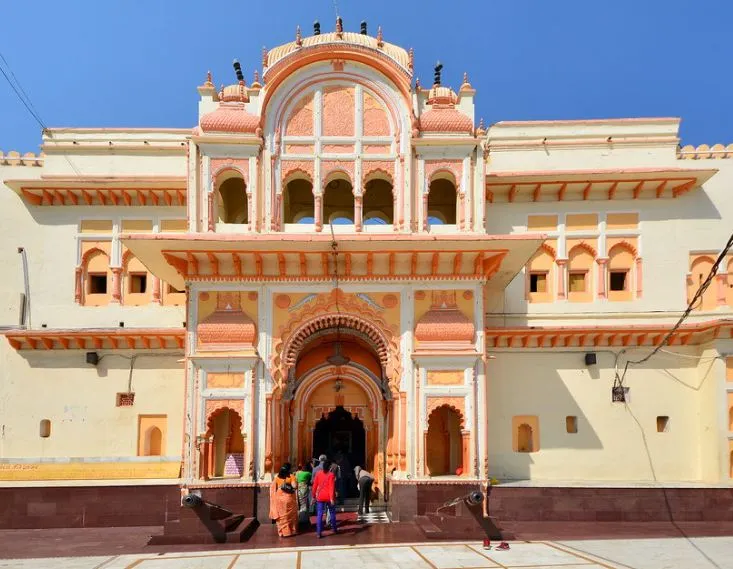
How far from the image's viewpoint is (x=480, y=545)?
33.1ft

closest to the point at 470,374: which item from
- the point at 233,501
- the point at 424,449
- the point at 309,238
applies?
the point at 424,449

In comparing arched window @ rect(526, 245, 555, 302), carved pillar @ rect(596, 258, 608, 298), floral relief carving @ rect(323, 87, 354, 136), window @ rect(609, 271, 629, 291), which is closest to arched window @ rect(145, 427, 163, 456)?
floral relief carving @ rect(323, 87, 354, 136)

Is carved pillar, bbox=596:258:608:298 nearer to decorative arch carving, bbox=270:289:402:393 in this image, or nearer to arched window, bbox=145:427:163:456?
decorative arch carving, bbox=270:289:402:393

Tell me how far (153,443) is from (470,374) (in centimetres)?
751

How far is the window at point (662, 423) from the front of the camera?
47.0ft

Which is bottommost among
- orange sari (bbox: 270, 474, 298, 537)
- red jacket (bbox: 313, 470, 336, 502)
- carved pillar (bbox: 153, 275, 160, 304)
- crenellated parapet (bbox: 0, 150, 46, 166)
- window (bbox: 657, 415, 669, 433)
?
orange sari (bbox: 270, 474, 298, 537)

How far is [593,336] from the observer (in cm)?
1440

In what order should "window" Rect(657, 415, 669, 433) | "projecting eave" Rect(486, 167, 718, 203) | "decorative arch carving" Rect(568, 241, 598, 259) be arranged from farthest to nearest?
1. "decorative arch carving" Rect(568, 241, 598, 259)
2. "projecting eave" Rect(486, 167, 718, 203)
3. "window" Rect(657, 415, 669, 433)

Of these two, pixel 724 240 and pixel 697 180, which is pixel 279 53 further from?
pixel 724 240

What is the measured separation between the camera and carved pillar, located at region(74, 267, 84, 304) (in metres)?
15.2

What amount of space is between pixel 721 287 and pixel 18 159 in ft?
55.2

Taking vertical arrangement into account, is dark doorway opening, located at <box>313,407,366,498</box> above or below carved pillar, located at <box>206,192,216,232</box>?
below

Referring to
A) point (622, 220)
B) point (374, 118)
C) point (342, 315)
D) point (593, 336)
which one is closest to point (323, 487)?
point (342, 315)

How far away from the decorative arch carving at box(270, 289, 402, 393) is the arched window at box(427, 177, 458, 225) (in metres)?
3.62
